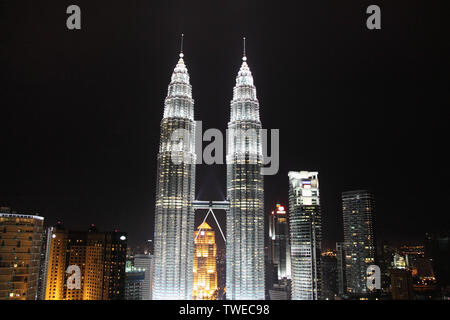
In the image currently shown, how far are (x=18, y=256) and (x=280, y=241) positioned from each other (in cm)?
4308

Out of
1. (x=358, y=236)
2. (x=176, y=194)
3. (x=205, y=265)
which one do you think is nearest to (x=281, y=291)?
(x=205, y=265)

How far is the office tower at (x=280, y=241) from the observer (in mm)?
47688

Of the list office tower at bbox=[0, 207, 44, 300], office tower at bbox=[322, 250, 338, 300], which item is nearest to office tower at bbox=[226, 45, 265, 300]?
office tower at bbox=[322, 250, 338, 300]

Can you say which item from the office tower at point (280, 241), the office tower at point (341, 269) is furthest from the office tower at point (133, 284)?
the office tower at point (280, 241)

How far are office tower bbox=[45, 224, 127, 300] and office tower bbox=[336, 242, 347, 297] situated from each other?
22852 mm

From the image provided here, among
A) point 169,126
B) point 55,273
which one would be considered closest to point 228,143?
point 169,126

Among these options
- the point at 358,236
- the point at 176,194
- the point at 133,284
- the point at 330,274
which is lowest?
the point at 133,284

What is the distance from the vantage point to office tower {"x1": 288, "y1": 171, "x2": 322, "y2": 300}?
30922 mm

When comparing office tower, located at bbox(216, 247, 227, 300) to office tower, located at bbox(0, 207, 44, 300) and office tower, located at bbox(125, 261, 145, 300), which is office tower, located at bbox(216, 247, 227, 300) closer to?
office tower, located at bbox(125, 261, 145, 300)

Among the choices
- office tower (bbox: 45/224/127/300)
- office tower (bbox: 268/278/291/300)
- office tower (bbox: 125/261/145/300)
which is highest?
office tower (bbox: 45/224/127/300)

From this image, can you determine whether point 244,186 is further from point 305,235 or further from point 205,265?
point 205,265

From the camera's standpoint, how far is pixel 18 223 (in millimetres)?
13938

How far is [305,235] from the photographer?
32562 mm
